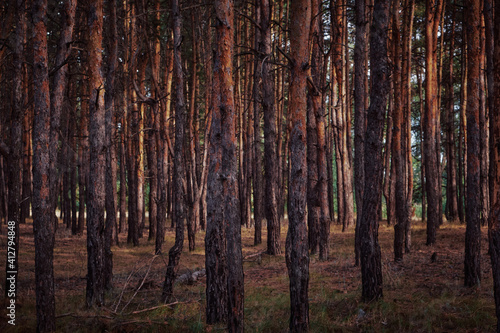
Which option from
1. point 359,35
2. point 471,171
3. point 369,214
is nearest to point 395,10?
point 359,35

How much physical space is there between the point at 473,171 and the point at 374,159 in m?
2.45

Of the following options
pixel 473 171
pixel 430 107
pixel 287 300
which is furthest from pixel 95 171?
pixel 430 107

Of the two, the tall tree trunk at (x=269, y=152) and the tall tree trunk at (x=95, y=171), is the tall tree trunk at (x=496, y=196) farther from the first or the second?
the tall tree trunk at (x=269, y=152)

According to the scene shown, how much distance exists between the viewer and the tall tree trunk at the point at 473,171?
27.7 feet

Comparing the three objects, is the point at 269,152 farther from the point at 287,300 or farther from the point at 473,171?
the point at 473,171

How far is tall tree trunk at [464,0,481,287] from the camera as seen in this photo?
843cm

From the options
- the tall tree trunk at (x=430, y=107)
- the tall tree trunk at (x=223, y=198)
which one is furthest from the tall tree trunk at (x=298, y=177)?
the tall tree trunk at (x=430, y=107)

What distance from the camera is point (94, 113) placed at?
305 inches

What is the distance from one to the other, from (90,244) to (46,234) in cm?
149

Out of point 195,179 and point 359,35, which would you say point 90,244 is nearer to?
point 359,35

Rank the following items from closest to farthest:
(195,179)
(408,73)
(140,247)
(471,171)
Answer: (471,171)
(408,73)
(140,247)
(195,179)

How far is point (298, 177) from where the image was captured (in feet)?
20.7

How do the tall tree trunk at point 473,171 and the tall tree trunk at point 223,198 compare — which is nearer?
the tall tree trunk at point 223,198

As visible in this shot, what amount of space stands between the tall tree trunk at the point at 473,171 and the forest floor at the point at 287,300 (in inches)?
16.7
